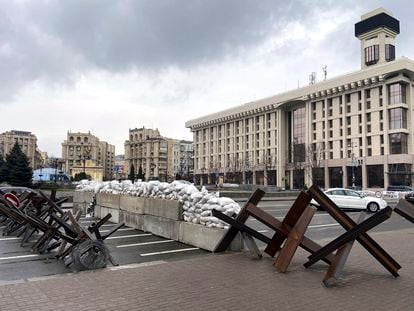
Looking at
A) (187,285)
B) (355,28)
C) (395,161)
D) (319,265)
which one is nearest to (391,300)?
(319,265)

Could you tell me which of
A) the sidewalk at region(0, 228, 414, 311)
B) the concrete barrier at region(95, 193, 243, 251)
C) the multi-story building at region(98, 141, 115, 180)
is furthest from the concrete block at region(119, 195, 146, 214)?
the multi-story building at region(98, 141, 115, 180)

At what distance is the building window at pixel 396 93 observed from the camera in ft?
268

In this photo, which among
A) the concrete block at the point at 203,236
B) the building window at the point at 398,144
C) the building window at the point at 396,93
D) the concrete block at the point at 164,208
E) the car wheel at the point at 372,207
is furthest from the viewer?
the building window at the point at 396,93

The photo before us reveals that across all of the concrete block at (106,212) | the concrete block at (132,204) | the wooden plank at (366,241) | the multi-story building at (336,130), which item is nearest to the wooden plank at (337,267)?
the wooden plank at (366,241)

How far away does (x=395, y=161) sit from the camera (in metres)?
79.7

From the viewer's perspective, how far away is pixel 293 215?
7.80m

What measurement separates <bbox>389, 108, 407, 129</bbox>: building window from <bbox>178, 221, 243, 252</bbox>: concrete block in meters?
80.9

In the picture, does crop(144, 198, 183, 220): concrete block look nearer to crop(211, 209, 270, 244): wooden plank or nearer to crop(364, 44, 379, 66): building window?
crop(211, 209, 270, 244): wooden plank

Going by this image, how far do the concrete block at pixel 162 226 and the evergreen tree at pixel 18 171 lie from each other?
37366 mm

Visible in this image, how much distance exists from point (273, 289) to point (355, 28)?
373ft

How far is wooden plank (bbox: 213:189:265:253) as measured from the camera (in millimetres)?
8453

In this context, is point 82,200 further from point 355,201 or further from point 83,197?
point 355,201

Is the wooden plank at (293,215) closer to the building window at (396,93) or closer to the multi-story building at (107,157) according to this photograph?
the building window at (396,93)

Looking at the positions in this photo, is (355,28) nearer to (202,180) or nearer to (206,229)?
(202,180)
